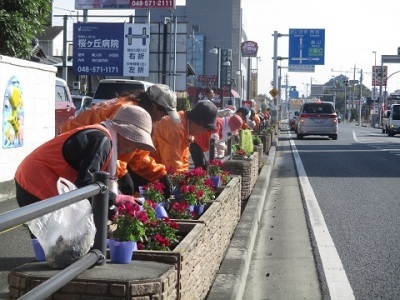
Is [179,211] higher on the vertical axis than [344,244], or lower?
higher

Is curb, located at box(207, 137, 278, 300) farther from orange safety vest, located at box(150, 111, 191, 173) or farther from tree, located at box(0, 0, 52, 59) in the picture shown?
tree, located at box(0, 0, 52, 59)

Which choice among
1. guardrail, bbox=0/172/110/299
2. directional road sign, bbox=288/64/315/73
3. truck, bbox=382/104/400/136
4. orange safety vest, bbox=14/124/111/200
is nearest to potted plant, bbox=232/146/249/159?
orange safety vest, bbox=14/124/111/200

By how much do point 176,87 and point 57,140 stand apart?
28.9 meters

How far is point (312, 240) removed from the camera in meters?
9.62

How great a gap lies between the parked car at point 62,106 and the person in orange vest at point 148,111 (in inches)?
487

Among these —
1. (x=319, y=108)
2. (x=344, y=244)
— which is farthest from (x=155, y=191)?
(x=319, y=108)

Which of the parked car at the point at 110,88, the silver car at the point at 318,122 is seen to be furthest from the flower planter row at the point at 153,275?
the silver car at the point at 318,122

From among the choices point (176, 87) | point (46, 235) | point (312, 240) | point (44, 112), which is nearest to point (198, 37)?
point (176, 87)

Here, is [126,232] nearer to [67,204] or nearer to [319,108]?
[67,204]

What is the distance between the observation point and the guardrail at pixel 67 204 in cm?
265

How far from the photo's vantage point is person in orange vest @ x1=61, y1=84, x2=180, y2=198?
5902 millimetres

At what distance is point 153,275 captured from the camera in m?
3.83

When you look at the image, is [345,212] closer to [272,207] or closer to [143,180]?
[272,207]

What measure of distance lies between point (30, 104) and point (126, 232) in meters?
10.0
